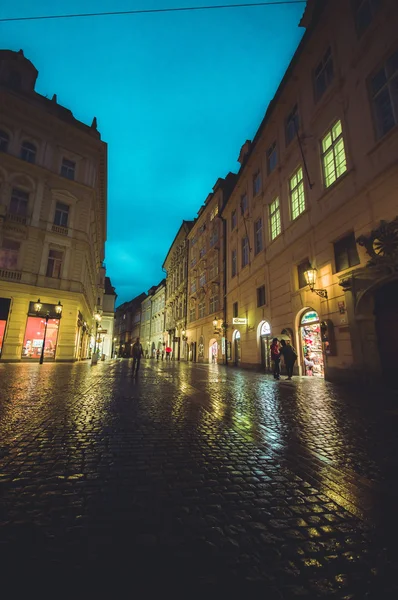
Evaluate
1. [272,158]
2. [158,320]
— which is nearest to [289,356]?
[272,158]

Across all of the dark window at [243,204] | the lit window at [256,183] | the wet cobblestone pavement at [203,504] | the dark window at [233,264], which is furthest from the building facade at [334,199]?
the wet cobblestone pavement at [203,504]

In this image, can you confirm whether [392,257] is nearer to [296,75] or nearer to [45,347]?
[296,75]

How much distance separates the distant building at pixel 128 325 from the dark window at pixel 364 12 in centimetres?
6179

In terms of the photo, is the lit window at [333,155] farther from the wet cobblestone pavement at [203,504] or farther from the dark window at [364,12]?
the wet cobblestone pavement at [203,504]

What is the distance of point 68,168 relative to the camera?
79.7ft

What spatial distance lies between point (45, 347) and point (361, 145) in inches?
886

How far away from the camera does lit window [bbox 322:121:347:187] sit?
37.9ft

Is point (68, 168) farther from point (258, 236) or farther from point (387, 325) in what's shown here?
point (387, 325)

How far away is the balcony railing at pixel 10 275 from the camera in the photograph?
64.2 ft

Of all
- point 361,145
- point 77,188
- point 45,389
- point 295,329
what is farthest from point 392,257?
point 77,188

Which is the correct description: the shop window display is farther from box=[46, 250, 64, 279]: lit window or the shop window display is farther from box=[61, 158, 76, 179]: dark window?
box=[61, 158, 76, 179]: dark window

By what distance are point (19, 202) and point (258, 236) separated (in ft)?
60.9

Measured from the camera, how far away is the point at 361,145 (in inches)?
408

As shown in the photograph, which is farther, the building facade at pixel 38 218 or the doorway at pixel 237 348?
the doorway at pixel 237 348
